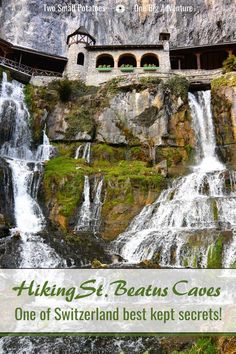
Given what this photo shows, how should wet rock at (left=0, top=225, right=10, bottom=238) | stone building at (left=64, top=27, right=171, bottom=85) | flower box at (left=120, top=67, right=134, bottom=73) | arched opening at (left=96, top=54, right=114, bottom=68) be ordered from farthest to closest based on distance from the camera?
1. arched opening at (left=96, top=54, right=114, bottom=68)
2. stone building at (left=64, top=27, right=171, bottom=85)
3. flower box at (left=120, top=67, right=134, bottom=73)
4. wet rock at (left=0, top=225, right=10, bottom=238)

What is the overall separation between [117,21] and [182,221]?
38.4 metres

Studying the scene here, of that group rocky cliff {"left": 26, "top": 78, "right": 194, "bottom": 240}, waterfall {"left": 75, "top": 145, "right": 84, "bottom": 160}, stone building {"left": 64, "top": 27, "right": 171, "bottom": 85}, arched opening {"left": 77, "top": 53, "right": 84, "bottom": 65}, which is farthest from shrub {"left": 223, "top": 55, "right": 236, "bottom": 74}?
waterfall {"left": 75, "top": 145, "right": 84, "bottom": 160}

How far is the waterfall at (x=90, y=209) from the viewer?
82.2 feet

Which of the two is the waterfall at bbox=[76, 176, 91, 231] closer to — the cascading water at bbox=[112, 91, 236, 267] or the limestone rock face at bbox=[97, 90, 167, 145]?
the cascading water at bbox=[112, 91, 236, 267]

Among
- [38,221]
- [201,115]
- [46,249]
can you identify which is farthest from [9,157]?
[201,115]

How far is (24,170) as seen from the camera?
28.6 metres

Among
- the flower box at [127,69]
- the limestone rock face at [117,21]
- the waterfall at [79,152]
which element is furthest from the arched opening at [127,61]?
the waterfall at [79,152]

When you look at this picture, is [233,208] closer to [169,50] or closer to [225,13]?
[169,50]

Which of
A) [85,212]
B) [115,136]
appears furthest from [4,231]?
[115,136]

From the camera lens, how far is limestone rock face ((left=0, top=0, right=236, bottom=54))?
49.4 metres

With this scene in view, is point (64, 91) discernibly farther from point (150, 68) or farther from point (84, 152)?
point (150, 68)

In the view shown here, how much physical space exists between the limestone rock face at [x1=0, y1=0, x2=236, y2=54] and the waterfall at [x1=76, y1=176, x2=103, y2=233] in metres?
29.1

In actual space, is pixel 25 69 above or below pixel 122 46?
below

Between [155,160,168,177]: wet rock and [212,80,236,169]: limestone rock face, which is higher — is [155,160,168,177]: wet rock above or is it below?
below
